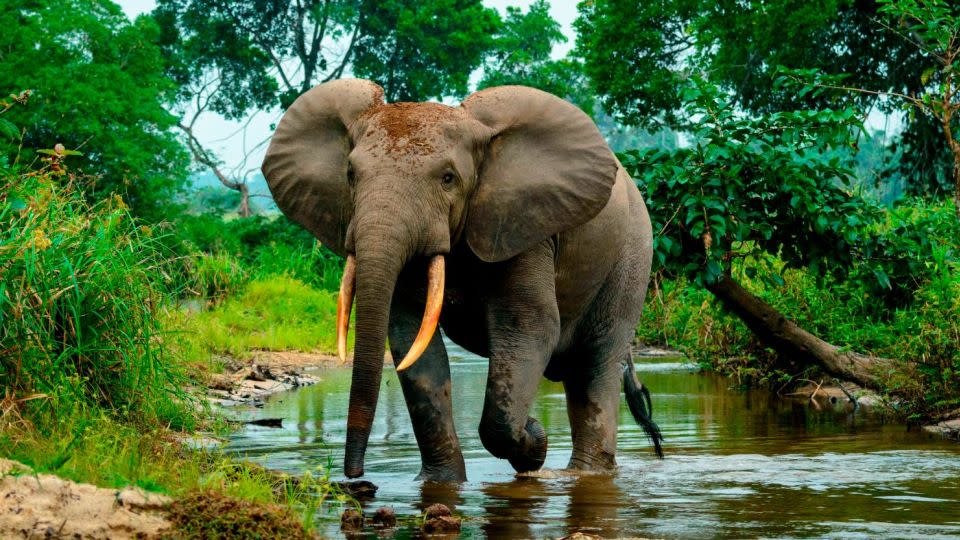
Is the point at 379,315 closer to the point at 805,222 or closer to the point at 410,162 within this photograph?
the point at 410,162

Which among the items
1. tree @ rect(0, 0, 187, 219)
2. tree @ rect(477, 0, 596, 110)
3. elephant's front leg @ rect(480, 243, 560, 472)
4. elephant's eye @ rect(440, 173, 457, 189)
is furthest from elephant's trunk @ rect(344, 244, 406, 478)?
tree @ rect(477, 0, 596, 110)

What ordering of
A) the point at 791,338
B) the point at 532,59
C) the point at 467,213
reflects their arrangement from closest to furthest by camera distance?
the point at 467,213 → the point at 791,338 → the point at 532,59

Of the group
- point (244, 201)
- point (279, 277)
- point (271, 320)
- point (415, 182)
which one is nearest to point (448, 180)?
point (415, 182)

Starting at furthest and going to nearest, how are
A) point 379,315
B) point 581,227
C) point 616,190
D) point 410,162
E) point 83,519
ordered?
point 616,190
point 581,227
point 410,162
point 379,315
point 83,519

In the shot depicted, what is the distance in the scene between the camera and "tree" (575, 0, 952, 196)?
26.4 m

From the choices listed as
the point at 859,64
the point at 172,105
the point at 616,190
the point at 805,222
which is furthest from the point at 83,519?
the point at 172,105

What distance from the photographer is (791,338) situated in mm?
12156

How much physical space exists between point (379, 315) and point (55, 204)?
2.94 m

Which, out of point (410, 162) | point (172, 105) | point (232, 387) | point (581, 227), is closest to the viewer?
point (410, 162)

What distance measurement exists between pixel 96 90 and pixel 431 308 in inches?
922

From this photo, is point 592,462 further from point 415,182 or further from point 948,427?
point 948,427

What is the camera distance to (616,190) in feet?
28.3

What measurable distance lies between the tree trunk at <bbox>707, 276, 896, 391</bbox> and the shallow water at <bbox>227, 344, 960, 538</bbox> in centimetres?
40

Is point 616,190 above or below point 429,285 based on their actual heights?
above
